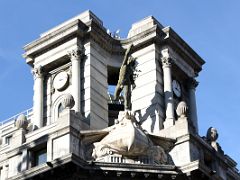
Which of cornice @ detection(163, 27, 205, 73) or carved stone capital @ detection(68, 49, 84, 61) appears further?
cornice @ detection(163, 27, 205, 73)

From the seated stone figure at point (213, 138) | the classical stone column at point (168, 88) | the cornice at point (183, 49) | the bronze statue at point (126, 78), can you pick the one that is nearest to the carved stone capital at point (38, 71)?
the bronze statue at point (126, 78)

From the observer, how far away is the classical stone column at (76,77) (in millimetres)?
50719

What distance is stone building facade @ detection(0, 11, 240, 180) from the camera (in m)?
46.2

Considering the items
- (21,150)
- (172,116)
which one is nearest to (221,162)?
(172,116)

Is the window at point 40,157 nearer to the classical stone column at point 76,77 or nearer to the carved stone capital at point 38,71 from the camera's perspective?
the classical stone column at point 76,77

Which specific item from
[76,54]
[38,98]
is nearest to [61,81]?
[38,98]

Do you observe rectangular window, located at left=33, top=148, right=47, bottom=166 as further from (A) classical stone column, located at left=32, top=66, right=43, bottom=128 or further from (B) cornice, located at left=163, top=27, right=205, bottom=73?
(B) cornice, located at left=163, top=27, right=205, bottom=73

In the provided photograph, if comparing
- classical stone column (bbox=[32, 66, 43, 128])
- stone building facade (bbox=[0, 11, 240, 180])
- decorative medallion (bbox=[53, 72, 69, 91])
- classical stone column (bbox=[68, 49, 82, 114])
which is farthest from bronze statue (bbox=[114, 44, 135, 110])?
classical stone column (bbox=[32, 66, 43, 128])

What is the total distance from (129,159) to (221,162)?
22.4ft

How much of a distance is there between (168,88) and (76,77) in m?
5.63

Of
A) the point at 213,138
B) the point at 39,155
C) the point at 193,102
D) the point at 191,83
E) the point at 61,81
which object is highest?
the point at 191,83

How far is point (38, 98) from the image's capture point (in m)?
53.5

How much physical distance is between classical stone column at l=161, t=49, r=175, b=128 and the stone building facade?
2.4 inches

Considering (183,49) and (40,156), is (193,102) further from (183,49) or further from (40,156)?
(40,156)
